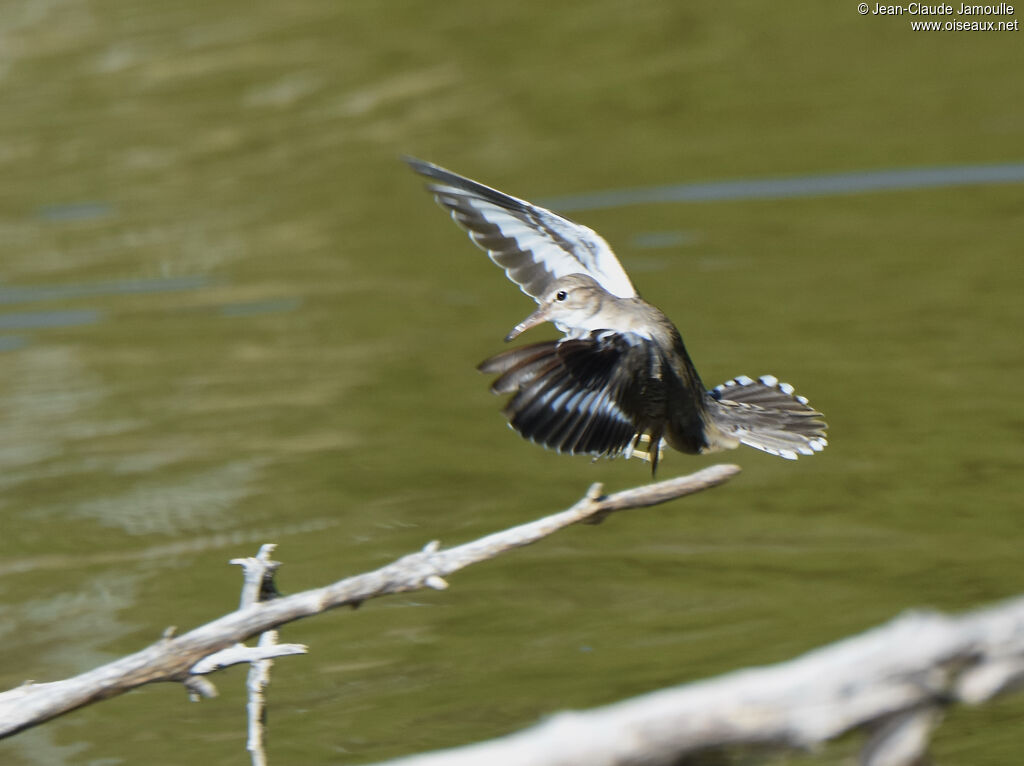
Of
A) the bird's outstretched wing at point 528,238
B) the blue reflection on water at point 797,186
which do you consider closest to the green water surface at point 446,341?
the blue reflection on water at point 797,186

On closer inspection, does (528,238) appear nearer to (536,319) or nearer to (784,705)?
Result: (536,319)

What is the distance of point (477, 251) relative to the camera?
1066 cm

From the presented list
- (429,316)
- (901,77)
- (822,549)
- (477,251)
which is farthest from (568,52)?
(822,549)

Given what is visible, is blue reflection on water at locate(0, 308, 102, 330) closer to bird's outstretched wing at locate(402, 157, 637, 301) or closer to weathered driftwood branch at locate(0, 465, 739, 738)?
bird's outstretched wing at locate(402, 157, 637, 301)

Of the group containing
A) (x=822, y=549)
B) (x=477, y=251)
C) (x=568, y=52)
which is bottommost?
(x=822, y=549)

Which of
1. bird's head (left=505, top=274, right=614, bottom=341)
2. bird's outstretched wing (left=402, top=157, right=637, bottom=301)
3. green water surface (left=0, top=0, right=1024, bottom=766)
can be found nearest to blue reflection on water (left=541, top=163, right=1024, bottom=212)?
green water surface (left=0, top=0, right=1024, bottom=766)

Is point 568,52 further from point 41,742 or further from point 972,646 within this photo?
point 972,646

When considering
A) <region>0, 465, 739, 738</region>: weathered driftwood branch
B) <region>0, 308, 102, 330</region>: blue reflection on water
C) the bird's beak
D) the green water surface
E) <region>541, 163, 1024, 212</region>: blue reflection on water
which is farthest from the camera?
<region>541, 163, 1024, 212</region>: blue reflection on water

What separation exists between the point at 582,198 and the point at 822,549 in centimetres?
590

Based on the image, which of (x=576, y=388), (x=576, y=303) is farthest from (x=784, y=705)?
(x=576, y=303)

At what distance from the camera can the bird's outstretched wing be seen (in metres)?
4.46

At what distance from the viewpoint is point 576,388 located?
376cm

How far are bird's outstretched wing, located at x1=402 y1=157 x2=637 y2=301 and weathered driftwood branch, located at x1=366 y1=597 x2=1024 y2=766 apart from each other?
2.12m

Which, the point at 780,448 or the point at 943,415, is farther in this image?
the point at 943,415
